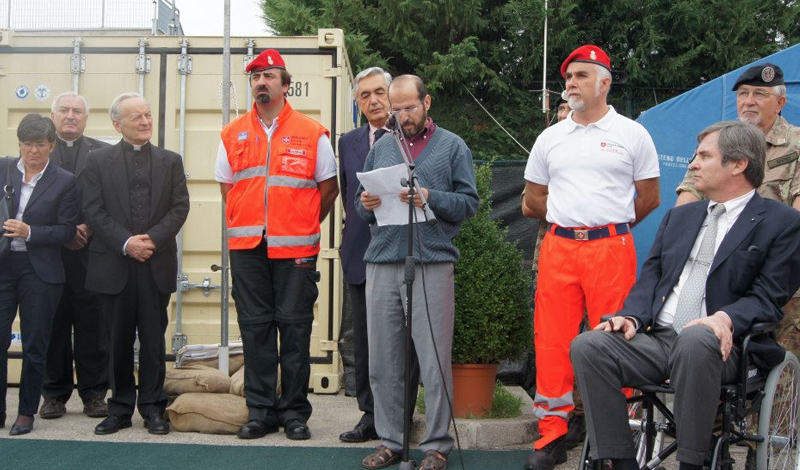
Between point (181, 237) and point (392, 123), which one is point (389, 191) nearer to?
point (392, 123)

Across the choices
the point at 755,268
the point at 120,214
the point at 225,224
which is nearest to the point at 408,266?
the point at 755,268

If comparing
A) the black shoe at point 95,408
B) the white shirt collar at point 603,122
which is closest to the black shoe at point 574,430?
the white shirt collar at point 603,122

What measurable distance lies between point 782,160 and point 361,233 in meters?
2.20

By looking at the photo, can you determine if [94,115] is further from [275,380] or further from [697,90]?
[697,90]

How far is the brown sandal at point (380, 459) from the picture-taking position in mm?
4543

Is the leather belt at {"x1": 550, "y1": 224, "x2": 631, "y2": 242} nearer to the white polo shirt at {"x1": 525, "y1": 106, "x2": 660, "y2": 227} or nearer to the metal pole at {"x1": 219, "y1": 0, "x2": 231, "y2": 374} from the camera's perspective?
the white polo shirt at {"x1": 525, "y1": 106, "x2": 660, "y2": 227}

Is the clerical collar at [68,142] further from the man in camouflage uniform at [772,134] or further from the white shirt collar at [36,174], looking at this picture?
the man in camouflage uniform at [772,134]

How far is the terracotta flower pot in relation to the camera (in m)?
5.09

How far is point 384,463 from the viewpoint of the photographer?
4.56 meters

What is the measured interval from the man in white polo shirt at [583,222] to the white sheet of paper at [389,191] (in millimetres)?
715

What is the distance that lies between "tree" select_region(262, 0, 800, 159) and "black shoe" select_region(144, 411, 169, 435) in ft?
26.1

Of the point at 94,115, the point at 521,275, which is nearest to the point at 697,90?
the point at 521,275

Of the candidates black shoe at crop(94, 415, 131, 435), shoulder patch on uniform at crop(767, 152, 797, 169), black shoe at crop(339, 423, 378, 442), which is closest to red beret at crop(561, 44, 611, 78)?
shoulder patch on uniform at crop(767, 152, 797, 169)

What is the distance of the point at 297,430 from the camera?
5.14 metres
